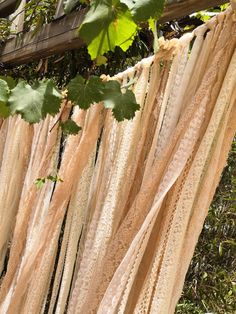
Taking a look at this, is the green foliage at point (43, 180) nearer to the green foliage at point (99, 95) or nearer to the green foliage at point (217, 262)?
the green foliage at point (99, 95)

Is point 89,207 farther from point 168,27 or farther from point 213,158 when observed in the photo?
point 168,27

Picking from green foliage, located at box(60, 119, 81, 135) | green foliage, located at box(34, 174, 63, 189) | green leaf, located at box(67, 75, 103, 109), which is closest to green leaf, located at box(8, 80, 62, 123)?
green leaf, located at box(67, 75, 103, 109)

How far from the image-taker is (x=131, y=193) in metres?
1.27

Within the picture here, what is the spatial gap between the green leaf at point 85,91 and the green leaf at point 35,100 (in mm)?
54

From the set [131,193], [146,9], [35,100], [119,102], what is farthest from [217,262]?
[146,9]

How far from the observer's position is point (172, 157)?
1098mm

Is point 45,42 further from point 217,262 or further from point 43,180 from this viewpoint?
point 217,262

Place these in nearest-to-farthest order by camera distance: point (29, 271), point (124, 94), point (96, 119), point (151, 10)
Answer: point (151, 10) → point (124, 94) → point (29, 271) → point (96, 119)

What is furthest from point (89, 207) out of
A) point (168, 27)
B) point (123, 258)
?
point (168, 27)

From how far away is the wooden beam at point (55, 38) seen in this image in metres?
1.40

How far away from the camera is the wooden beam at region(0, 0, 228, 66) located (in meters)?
1.40

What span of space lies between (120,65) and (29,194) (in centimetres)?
93

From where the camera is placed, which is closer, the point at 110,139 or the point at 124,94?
the point at 124,94

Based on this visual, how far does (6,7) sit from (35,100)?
147 cm
